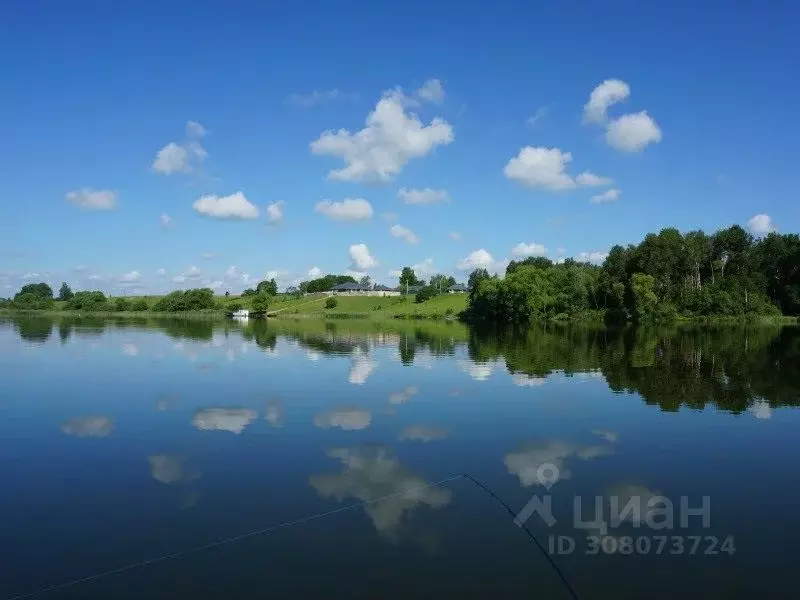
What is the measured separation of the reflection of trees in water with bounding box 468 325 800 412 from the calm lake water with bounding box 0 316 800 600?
392 millimetres

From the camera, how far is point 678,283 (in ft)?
429

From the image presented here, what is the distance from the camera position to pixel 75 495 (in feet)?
48.1

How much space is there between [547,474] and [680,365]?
105ft

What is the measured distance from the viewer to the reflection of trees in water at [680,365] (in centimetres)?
3034

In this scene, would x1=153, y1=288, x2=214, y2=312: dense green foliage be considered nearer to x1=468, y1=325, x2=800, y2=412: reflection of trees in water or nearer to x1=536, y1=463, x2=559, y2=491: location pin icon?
x1=468, y1=325, x2=800, y2=412: reflection of trees in water

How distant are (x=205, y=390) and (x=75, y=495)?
1658 centimetres

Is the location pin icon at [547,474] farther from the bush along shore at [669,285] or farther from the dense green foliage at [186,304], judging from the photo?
the dense green foliage at [186,304]

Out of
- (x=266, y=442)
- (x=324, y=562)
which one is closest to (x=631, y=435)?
(x=266, y=442)

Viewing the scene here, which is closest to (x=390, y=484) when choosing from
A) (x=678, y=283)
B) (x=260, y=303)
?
(x=678, y=283)

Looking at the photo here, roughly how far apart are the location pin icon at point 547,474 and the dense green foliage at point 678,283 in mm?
110294

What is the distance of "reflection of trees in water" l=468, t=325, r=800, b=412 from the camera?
30.3 meters

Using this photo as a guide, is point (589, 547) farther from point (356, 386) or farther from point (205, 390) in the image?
point (205, 390)

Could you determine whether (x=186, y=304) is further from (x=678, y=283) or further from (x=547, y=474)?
(x=547, y=474)

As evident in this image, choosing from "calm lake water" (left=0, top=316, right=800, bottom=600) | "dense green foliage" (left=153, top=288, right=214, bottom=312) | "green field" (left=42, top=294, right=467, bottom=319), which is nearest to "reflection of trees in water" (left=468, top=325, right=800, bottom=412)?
"calm lake water" (left=0, top=316, right=800, bottom=600)
